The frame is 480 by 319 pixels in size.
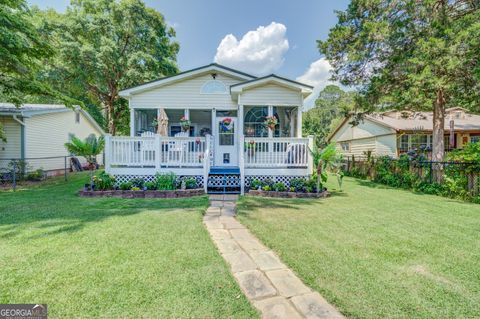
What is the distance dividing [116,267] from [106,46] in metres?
16.1

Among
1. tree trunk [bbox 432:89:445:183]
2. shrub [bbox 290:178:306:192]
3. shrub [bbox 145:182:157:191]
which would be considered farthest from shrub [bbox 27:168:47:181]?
tree trunk [bbox 432:89:445:183]

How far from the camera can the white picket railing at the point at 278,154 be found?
25.8ft

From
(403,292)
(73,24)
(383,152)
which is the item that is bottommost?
(403,292)

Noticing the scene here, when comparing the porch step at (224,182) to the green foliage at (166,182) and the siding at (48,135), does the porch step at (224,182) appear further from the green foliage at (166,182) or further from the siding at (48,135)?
the siding at (48,135)

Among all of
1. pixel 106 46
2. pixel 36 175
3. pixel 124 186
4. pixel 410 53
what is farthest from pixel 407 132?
pixel 36 175

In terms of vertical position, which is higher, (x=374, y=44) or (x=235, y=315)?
(x=374, y=44)

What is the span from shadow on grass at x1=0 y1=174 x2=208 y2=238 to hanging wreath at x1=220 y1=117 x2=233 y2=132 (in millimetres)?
3743

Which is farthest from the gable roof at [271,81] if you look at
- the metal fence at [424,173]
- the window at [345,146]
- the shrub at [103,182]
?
the window at [345,146]

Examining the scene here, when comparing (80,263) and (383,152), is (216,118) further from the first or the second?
(383,152)

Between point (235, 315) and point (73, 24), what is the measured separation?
64.6 feet

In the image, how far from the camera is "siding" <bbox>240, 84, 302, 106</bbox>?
8836 mm

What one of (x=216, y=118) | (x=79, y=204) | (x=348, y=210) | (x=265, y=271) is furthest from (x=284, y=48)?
(x=265, y=271)

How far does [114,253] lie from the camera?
3133mm

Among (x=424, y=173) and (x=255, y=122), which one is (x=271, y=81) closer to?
(x=255, y=122)
